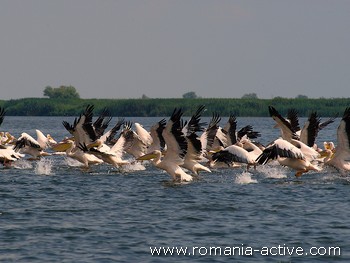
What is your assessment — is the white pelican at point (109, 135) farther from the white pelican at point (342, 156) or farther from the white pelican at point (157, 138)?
the white pelican at point (342, 156)

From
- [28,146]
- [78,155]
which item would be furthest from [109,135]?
[78,155]

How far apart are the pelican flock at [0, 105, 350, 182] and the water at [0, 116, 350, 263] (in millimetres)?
375

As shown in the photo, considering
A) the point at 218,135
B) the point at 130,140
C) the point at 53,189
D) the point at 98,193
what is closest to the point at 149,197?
the point at 98,193

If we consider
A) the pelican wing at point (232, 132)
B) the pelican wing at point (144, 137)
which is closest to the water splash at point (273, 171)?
the pelican wing at point (232, 132)

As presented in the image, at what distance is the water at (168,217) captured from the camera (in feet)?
31.1

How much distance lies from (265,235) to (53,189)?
5.41 metres

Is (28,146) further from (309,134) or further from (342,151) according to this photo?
(342,151)

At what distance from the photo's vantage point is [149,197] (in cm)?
1362

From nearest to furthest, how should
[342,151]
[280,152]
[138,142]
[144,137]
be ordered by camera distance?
[280,152] < [342,151] < [144,137] < [138,142]

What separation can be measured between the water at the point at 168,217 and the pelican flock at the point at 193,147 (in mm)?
375

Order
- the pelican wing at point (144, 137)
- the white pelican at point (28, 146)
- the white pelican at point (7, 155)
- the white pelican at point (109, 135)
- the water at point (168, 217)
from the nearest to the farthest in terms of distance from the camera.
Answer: the water at point (168, 217) < the white pelican at point (7, 155) < the pelican wing at point (144, 137) < the white pelican at point (109, 135) < the white pelican at point (28, 146)

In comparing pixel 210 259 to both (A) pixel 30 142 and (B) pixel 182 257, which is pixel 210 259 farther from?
(A) pixel 30 142

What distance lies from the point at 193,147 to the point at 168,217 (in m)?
4.42

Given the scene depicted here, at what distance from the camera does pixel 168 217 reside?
38.2 ft
